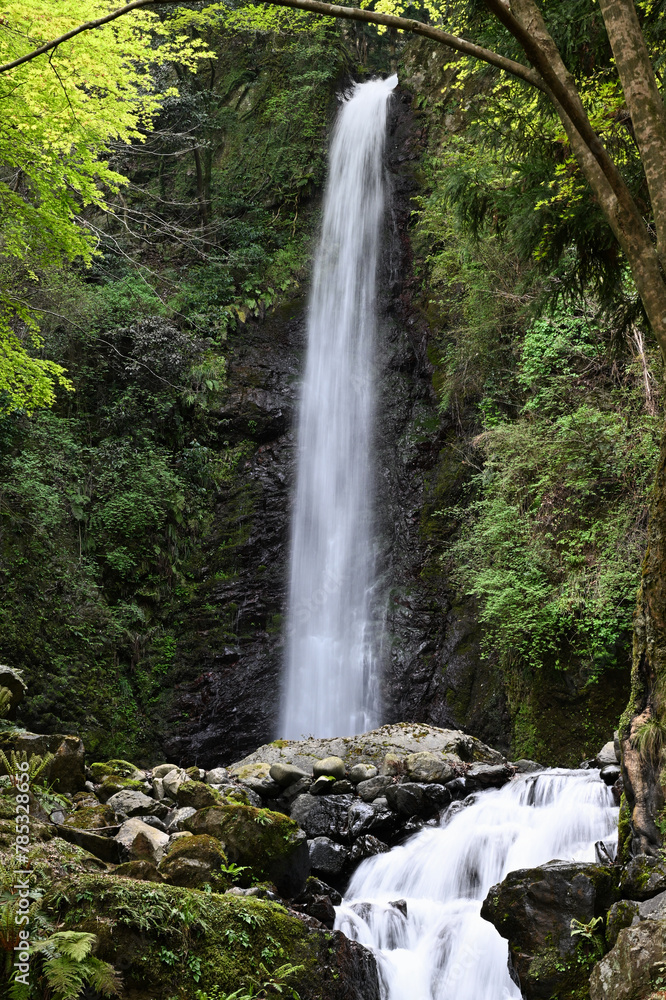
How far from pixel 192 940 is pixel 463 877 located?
330 cm

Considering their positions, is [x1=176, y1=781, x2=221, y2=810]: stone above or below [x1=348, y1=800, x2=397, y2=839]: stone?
above

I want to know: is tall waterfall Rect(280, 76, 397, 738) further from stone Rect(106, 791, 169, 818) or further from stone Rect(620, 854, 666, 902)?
stone Rect(620, 854, 666, 902)

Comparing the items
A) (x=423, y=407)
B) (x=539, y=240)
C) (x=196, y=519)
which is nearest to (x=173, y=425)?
(x=196, y=519)

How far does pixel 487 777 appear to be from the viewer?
7.82 m

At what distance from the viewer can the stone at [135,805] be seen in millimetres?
5848

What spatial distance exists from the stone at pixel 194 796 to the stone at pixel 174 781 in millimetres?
120

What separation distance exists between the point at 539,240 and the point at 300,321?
1131 cm

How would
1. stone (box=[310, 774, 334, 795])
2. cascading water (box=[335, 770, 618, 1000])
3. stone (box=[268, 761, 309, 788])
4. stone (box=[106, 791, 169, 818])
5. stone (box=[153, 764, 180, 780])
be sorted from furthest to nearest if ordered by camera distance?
1. stone (box=[153, 764, 180, 780])
2. stone (box=[268, 761, 309, 788])
3. stone (box=[310, 774, 334, 795])
4. stone (box=[106, 791, 169, 818])
5. cascading water (box=[335, 770, 618, 1000])

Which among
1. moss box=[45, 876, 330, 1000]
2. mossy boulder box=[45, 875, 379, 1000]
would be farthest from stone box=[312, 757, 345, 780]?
moss box=[45, 876, 330, 1000]

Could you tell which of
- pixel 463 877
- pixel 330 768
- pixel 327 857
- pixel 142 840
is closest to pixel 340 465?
pixel 330 768

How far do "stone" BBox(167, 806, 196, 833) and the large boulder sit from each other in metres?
2.41

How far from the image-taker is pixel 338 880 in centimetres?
636

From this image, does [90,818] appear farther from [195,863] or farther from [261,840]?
[261,840]

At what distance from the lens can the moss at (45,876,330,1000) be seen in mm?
3180
